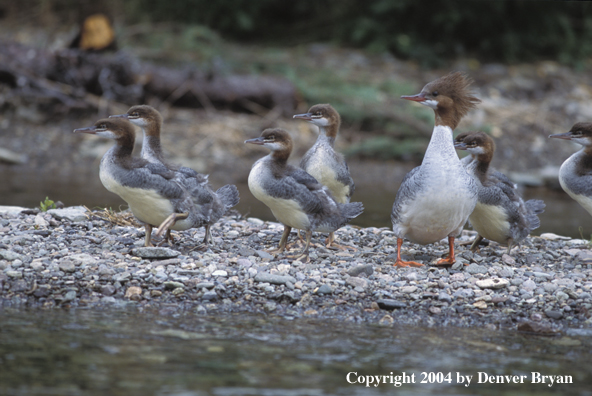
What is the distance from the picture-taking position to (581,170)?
6.93m

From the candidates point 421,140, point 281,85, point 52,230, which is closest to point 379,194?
point 421,140

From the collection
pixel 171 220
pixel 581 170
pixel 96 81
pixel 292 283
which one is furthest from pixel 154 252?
pixel 96 81

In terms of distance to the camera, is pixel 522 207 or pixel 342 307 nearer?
pixel 342 307

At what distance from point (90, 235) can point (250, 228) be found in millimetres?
1772

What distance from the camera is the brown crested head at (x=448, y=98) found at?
6293 mm

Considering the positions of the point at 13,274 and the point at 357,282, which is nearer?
the point at 13,274

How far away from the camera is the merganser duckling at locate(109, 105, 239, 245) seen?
6555 millimetres

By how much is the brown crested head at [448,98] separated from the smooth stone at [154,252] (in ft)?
8.16

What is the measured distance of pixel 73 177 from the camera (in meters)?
11.1

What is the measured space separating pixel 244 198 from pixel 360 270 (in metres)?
4.92

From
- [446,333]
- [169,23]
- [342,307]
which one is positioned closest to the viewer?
[446,333]

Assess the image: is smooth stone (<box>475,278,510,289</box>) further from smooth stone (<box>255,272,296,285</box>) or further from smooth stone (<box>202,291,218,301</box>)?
smooth stone (<box>202,291,218,301</box>)

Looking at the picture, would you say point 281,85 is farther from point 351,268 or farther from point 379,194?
point 351,268

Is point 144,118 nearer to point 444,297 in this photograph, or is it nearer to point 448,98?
point 448,98
